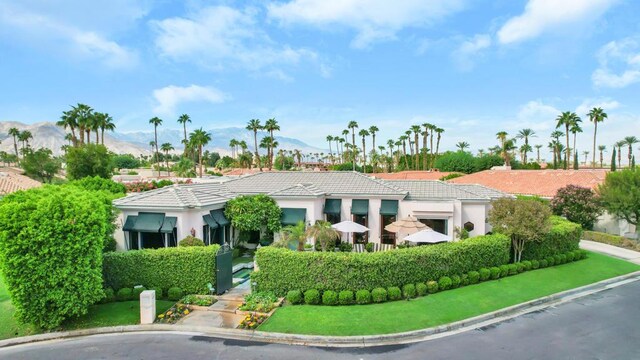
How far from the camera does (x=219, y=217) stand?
26844mm

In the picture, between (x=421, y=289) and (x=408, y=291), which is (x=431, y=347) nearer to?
(x=408, y=291)

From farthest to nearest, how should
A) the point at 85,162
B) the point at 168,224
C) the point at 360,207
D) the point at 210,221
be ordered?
the point at 85,162 → the point at 360,207 → the point at 210,221 → the point at 168,224

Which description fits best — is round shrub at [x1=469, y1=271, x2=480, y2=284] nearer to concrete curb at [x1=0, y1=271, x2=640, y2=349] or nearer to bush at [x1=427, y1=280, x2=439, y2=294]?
bush at [x1=427, y1=280, x2=439, y2=294]

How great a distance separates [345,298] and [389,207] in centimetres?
1164

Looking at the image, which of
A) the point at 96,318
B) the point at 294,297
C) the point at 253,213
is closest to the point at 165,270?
the point at 96,318

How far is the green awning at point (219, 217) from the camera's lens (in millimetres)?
26219

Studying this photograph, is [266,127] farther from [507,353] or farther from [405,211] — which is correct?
[507,353]

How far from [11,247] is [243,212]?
45.7 ft

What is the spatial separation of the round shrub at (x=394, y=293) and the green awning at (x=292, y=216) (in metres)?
10.4

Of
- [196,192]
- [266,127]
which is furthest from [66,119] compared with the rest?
[196,192]

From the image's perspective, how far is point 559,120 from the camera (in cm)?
8250

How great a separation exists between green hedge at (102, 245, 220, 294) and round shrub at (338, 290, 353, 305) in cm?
647

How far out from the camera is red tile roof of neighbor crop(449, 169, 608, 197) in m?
42.3

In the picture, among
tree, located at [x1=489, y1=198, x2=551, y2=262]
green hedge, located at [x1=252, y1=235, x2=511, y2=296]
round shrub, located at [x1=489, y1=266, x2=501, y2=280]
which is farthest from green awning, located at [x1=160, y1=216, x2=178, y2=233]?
tree, located at [x1=489, y1=198, x2=551, y2=262]
